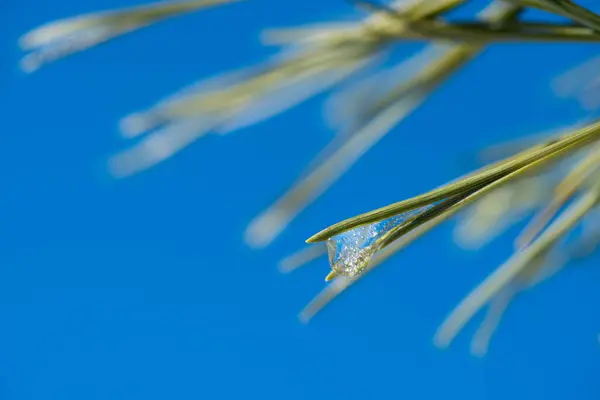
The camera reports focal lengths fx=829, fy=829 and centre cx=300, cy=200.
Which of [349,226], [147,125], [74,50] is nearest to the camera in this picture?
[349,226]

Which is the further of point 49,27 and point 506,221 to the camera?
point 506,221

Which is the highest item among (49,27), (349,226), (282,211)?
(49,27)

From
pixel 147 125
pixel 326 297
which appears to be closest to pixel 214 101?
pixel 147 125

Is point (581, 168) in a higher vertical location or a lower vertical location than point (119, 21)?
lower

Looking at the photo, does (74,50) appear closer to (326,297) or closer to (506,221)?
(326,297)

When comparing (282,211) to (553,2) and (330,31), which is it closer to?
(330,31)

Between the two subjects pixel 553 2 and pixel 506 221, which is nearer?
pixel 553 2

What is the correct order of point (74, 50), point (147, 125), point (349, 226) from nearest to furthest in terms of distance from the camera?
1. point (349, 226)
2. point (74, 50)
3. point (147, 125)
